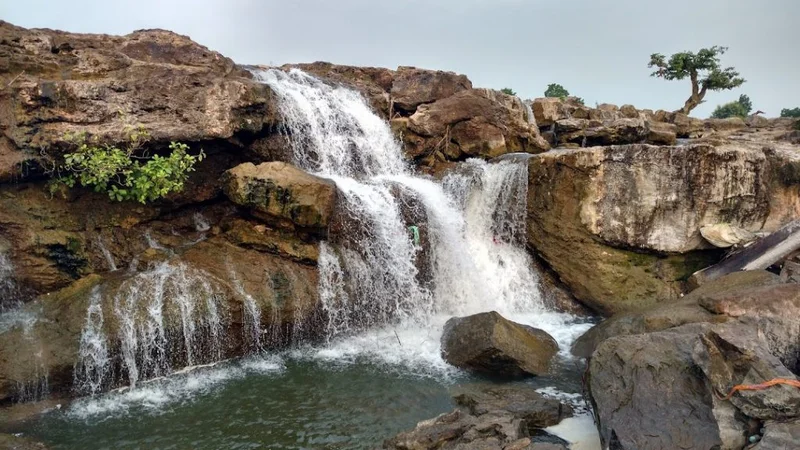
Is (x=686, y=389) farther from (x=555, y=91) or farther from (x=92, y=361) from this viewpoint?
(x=555, y=91)

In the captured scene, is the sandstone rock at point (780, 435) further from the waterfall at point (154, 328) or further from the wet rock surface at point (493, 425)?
the waterfall at point (154, 328)

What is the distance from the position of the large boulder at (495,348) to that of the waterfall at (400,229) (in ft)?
4.02

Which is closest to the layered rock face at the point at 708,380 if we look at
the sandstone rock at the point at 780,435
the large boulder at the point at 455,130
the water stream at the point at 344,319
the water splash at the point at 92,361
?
the sandstone rock at the point at 780,435

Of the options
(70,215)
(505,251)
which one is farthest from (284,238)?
(505,251)

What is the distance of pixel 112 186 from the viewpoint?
34.0ft

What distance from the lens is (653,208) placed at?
12.4m

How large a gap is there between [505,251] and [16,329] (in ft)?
33.8

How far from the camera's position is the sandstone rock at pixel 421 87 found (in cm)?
1731

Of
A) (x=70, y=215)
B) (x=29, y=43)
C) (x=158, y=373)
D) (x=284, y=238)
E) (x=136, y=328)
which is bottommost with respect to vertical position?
(x=158, y=373)

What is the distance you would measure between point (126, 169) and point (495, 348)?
777 centimetres

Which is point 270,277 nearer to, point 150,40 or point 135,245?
point 135,245

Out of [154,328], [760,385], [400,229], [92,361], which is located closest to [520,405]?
[760,385]

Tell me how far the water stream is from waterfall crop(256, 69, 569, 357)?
0.11ft

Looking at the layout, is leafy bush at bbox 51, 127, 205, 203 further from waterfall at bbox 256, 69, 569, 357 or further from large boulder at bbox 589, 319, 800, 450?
large boulder at bbox 589, 319, 800, 450
